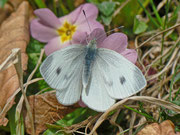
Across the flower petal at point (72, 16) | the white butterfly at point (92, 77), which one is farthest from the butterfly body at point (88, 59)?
the flower petal at point (72, 16)

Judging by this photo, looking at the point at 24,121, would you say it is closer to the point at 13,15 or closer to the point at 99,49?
the point at 99,49

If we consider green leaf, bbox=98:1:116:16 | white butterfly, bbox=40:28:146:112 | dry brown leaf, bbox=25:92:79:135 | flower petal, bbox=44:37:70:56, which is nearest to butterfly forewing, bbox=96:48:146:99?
white butterfly, bbox=40:28:146:112

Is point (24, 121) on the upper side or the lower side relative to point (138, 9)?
lower

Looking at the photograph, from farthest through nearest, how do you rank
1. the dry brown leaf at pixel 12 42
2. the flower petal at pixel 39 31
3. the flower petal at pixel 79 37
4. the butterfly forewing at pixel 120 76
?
the flower petal at pixel 39 31, the flower petal at pixel 79 37, the dry brown leaf at pixel 12 42, the butterfly forewing at pixel 120 76

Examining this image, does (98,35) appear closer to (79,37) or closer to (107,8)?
(79,37)

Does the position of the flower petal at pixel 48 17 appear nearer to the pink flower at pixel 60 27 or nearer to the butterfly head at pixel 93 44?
the pink flower at pixel 60 27

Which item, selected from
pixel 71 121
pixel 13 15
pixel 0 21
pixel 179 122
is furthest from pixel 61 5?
pixel 179 122
